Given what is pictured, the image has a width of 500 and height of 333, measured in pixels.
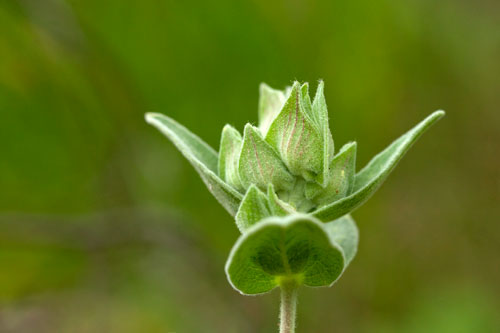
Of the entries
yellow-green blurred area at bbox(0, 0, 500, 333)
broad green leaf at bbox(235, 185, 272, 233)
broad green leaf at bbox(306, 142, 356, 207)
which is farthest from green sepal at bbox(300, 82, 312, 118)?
yellow-green blurred area at bbox(0, 0, 500, 333)

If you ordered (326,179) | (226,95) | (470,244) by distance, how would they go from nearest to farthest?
(326,179)
(470,244)
(226,95)

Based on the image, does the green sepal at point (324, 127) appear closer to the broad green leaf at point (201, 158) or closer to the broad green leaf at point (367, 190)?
the broad green leaf at point (367, 190)

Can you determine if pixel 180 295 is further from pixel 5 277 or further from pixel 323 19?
pixel 323 19

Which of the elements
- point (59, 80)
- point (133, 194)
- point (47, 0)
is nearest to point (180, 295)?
point (133, 194)

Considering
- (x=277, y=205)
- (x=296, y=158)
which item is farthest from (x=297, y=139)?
(x=277, y=205)

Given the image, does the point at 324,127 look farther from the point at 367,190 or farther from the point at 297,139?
the point at 367,190

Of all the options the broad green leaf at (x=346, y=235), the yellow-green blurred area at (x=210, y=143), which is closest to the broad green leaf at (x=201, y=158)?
the broad green leaf at (x=346, y=235)

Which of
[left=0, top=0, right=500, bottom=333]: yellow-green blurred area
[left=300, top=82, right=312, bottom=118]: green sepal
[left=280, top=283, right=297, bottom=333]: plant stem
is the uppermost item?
[left=0, top=0, right=500, bottom=333]: yellow-green blurred area

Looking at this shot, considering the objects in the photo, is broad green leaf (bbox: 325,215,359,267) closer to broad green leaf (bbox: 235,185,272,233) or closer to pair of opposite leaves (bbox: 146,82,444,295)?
pair of opposite leaves (bbox: 146,82,444,295)
